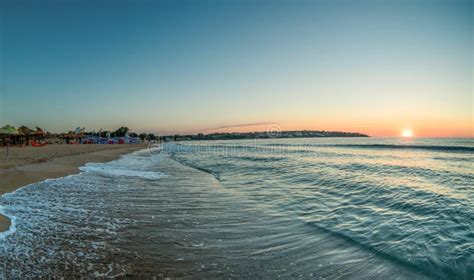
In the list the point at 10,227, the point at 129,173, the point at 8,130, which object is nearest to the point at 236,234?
the point at 10,227

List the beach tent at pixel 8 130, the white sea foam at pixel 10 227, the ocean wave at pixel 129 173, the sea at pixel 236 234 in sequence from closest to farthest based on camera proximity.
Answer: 1. the sea at pixel 236 234
2. the white sea foam at pixel 10 227
3. the ocean wave at pixel 129 173
4. the beach tent at pixel 8 130

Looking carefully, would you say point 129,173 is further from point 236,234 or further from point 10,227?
point 236,234

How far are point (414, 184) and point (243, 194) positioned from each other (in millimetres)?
8197

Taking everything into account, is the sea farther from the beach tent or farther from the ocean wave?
the beach tent

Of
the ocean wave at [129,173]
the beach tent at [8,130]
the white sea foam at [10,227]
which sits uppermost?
the beach tent at [8,130]

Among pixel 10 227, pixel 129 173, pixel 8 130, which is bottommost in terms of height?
pixel 129 173

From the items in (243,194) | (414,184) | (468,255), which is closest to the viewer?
(468,255)

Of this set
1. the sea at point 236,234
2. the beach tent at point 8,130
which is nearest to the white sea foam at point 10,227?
the sea at point 236,234

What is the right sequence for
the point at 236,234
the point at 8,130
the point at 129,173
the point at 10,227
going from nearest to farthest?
1. the point at 10,227
2. the point at 236,234
3. the point at 129,173
4. the point at 8,130

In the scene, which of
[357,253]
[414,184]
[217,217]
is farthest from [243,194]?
[414,184]

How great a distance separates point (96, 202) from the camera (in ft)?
27.8

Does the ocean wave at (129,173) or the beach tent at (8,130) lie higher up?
the beach tent at (8,130)

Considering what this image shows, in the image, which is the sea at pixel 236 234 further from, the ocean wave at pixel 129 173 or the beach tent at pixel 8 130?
the beach tent at pixel 8 130

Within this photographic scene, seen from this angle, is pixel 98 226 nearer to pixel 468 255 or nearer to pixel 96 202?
pixel 96 202
